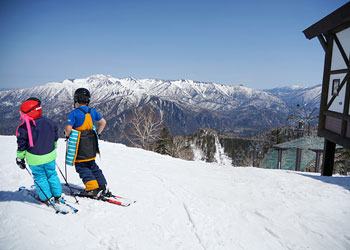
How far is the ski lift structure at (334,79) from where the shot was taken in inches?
328

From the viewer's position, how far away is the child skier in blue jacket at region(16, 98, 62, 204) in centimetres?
366

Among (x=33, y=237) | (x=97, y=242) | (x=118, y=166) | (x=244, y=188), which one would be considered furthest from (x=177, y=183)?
(x=33, y=237)

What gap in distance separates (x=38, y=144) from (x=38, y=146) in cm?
4

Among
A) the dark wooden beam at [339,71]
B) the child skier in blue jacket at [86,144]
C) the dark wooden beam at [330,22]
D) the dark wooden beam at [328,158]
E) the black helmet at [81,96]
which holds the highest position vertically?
the dark wooden beam at [330,22]

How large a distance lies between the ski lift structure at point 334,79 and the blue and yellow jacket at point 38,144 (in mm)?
10224

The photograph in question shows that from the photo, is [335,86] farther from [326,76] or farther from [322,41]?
[322,41]

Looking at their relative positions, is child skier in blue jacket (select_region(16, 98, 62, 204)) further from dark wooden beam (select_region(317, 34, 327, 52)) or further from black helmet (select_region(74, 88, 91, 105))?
dark wooden beam (select_region(317, 34, 327, 52))

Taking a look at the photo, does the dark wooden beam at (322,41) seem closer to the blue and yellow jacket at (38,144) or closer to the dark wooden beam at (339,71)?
the dark wooden beam at (339,71)

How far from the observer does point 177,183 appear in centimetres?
639

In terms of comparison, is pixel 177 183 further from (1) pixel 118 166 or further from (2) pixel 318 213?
(2) pixel 318 213

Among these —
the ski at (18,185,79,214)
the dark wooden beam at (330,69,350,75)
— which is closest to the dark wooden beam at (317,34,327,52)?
the dark wooden beam at (330,69,350,75)

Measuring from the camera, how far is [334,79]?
9.46 meters

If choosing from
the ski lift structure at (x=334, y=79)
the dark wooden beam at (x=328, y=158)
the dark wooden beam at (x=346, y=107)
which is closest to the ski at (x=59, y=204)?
the ski lift structure at (x=334, y=79)

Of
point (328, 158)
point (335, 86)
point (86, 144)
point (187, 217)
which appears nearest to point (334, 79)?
point (335, 86)
